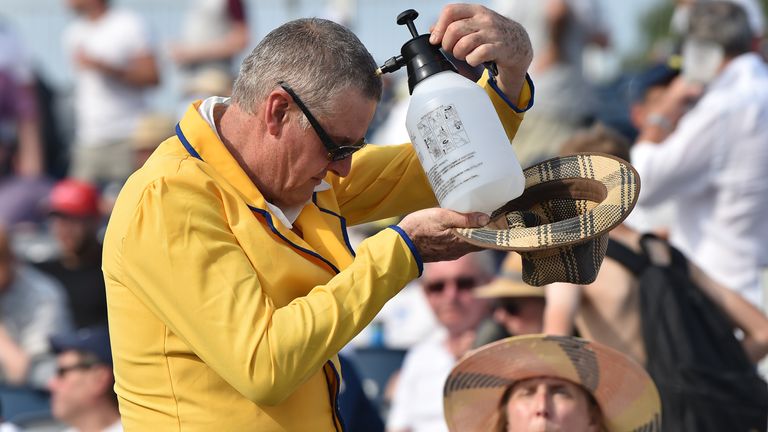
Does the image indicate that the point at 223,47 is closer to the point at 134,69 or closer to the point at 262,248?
the point at 134,69

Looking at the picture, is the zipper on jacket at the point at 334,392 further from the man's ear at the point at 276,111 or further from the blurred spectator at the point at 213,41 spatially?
the blurred spectator at the point at 213,41

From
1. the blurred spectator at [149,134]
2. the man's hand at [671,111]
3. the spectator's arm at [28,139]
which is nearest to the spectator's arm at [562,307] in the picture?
the man's hand at [671,111]

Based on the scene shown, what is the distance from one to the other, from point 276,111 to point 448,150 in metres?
0.38

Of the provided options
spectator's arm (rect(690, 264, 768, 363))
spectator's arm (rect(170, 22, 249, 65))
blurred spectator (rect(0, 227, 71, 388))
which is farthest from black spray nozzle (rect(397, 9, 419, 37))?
spectator's arm (rect(170, 22, 249, 65))

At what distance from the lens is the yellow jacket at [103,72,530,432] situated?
2418 mm

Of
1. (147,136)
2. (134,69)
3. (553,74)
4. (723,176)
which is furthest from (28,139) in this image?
(723,176)

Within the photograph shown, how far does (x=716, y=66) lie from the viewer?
545 centimetres

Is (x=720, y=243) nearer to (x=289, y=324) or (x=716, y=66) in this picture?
(x=716, y=66)

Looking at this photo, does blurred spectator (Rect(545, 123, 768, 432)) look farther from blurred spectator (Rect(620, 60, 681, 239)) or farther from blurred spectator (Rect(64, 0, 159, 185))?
blurred spectator (Rect(64, 0, 159, 185))

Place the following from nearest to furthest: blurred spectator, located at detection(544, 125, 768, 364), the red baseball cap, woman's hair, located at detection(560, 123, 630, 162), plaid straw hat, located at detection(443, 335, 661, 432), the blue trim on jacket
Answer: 1. the blue trim on jacket
2. plaid straw hat, located at detection(443, 335, 661, 432)
3. blurred spectator, located at detection(544, 125, 768, 364)
4. woman's hair, located at detection(560, 123, 630, 162)
5. the red baseball cap

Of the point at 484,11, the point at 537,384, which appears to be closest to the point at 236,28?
the point at 537,384

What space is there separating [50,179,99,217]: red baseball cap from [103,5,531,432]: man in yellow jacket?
4573 mm

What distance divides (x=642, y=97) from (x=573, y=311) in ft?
7.25

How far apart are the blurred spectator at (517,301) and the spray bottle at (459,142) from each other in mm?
2180
